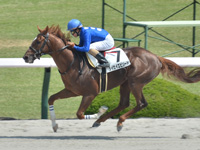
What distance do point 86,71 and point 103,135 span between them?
0.85m

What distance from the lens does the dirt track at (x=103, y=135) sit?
241 inches

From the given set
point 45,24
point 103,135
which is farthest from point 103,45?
point 45,24

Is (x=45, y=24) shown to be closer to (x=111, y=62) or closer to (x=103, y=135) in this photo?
(x=111, y=62)

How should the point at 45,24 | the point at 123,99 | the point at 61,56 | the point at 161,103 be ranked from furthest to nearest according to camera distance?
the point at 45,24
the point at 161,103
the point at 123,99
the point at 61,56

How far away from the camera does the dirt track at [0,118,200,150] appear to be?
6125 mm

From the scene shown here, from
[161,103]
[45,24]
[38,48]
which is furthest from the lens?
[45,24]

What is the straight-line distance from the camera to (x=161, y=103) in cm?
789

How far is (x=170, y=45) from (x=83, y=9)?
4269 mm

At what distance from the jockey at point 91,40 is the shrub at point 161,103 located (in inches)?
43.6

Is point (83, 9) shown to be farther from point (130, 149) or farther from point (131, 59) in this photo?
point (130, 149)

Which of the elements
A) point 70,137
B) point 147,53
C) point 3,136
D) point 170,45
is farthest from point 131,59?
point 170,45

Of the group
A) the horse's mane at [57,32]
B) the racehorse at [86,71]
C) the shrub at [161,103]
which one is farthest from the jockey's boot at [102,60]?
the shrub at [161,103]

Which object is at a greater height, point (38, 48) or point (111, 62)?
point (38, 48)

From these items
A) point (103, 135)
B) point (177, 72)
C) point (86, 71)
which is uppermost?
point (86, 71)
